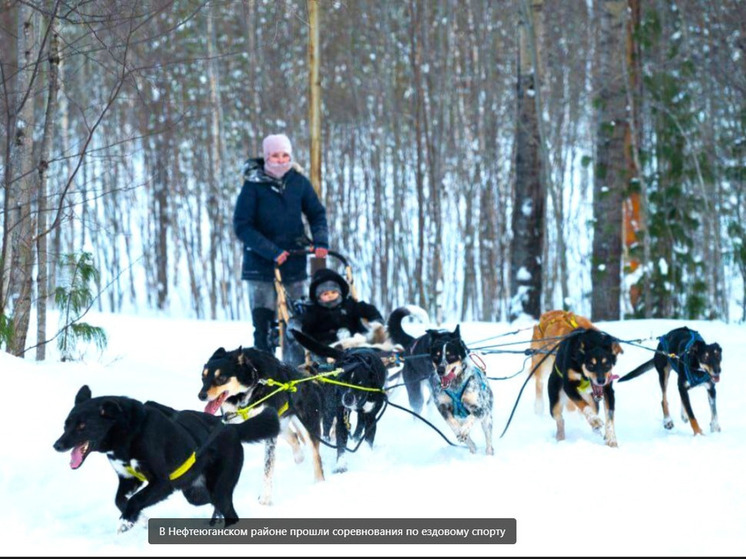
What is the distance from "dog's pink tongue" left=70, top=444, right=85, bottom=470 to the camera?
11.7ft

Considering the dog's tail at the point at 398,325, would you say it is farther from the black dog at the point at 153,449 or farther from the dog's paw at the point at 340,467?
the black dog at the point at 153,449

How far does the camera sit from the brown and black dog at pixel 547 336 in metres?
6.90

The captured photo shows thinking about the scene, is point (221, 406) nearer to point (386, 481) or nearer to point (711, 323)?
point (386, 481)

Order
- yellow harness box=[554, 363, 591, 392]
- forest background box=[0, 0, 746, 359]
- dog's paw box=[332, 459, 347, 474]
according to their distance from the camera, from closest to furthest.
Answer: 1. dog's paw box=[332, 459, 347, 474]
2. yellow harness box=[554, 363, 591, 392]
3. forest background box=[0, 0, 746, 359]

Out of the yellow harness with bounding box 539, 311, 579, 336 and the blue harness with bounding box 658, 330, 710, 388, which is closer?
the blue harness with bounding box 658, 330, 710, 388

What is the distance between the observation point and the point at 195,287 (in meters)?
18.9

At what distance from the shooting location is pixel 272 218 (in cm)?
733

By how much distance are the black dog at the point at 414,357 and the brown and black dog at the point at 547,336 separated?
32.4 inches

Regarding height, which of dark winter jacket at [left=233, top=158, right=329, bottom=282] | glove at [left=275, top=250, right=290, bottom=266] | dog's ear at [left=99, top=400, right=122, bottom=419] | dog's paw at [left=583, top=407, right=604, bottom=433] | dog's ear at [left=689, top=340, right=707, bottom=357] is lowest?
dog's paw at [left=583, top=407, right=604, bottom=433]

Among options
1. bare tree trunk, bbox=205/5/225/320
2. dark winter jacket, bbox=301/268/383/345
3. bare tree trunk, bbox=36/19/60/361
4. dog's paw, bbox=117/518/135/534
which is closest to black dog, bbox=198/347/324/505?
dog's paw, bbox=117/518/135/534

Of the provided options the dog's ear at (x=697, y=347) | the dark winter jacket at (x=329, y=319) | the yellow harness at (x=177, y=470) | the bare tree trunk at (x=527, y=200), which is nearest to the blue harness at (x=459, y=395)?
the dark winter jacket at (x=329, y=319)

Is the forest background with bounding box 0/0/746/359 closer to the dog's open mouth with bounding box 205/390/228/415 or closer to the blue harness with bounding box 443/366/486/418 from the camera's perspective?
the dog's open mouth with bounding box 205/390/228/415

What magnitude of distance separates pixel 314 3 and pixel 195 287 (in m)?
10.4

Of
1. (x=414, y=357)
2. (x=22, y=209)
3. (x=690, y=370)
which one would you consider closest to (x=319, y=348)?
(x=414, y=357)
